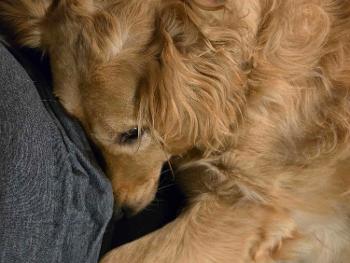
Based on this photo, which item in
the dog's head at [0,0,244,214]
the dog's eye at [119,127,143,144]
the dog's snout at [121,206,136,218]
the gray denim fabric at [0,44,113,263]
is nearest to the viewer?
the gray denim fabric at [0,44,113,263]

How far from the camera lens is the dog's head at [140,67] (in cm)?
126

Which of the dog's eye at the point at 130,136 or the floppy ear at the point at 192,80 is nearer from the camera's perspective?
the floppy ear at the point at 192,80

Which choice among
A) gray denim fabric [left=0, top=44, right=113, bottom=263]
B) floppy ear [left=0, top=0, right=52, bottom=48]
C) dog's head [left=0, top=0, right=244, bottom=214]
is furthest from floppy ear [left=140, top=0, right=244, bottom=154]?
floppy ear [left=0, top=0, right=52, bottom=48]

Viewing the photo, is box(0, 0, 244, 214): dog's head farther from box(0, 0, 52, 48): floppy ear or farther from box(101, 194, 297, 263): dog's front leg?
box(101, 194, 297, 263): dog's front leg

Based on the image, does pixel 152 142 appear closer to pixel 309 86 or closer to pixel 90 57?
pixel 90 57

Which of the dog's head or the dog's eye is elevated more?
the dog's head

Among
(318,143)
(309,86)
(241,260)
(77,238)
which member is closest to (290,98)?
(309,86)

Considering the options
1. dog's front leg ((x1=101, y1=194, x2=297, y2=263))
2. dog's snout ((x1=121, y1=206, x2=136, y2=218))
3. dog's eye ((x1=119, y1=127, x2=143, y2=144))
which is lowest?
dog's front leg ((x1=101, y1=194, x2=297, y2=263))

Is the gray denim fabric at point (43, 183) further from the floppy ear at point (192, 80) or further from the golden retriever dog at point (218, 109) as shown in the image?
the floppy ear at point (192, 80)

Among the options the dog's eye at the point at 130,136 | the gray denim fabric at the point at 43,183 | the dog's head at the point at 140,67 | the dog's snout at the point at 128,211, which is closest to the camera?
the gray denim fabric at the point at 43,183

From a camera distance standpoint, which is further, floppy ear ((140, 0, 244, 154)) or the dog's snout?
the dog's snout

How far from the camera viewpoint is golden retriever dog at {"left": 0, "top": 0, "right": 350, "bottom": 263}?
1.28 meters

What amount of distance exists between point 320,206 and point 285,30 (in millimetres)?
546

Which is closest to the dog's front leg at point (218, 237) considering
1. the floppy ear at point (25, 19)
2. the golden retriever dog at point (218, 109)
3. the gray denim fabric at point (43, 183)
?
the golden retriever dog at point (218, 109)
